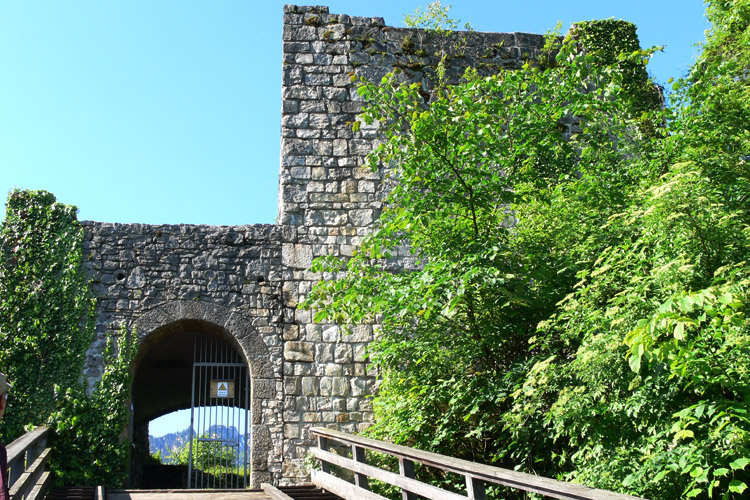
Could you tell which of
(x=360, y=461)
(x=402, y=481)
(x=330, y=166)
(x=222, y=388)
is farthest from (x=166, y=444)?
(x=402, y=481)

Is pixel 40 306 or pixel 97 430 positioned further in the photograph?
pixel 40 306

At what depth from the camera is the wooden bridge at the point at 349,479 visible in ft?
9.86

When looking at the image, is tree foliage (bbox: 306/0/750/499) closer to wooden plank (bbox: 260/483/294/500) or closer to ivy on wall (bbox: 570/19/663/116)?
wooden plank (bbox: 260/483/294/500)

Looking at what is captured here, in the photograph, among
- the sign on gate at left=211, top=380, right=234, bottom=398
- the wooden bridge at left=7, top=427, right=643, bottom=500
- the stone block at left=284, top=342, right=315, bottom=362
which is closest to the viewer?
the wooden bridge at left=7, top=427, right=643, bottom=500

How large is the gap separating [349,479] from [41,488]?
2.37 metres

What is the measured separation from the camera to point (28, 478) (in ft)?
14.0

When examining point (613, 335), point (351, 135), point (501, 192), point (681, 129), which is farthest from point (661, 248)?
point (351, 135)

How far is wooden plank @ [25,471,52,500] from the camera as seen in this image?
187 inches

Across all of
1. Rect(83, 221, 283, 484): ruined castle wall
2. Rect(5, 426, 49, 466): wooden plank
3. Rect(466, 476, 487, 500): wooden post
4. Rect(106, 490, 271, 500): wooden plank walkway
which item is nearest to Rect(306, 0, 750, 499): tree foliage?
Rect(466, 476, 487, 500): wooden post

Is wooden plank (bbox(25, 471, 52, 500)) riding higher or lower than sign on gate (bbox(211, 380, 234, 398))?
lower

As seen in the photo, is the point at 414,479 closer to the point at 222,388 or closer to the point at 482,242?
the point at 482,242

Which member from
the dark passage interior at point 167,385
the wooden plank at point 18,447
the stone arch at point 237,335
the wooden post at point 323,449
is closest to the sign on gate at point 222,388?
the dark passage interior at point 167,385

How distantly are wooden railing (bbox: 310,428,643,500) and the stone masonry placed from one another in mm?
509

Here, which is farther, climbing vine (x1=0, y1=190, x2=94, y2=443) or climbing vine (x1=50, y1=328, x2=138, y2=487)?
climbing vine (x1=0, y1=190, x2=94, y2=443)
